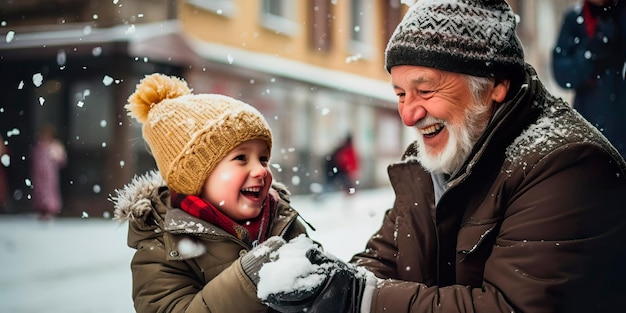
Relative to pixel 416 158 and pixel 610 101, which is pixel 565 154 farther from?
pixel 610 101

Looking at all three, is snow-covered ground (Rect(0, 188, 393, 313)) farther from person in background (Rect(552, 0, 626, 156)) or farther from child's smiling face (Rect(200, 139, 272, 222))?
person in background (Rect(552, 0, 626, 156))

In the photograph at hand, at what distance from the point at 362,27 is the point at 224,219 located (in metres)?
18.4

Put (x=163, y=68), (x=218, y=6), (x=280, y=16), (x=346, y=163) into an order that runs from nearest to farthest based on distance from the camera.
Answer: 1. (x=163, y=68)
2. (x=218, y=6)
3. (x=346, y=163)
4. (x=280, y=16)

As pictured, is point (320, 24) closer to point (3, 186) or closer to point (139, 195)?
point (3, 186)

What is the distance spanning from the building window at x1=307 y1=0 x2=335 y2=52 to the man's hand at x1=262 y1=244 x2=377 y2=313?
54.2 feet

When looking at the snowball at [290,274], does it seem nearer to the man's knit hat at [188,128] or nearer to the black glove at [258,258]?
the black glove at [258,258]

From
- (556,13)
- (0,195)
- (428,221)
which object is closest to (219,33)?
(0,195)

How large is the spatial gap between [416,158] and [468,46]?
49 centimetres

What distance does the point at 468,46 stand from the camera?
191 centimetres

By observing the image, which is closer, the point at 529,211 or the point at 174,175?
the point at 529,211

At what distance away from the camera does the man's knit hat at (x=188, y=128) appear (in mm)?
2234

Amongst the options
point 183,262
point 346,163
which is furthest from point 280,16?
point 183,262

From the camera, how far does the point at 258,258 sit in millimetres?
1884

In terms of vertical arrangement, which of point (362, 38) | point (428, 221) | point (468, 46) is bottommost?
point (362, 38)
